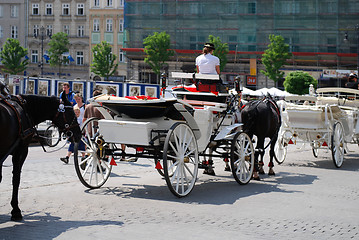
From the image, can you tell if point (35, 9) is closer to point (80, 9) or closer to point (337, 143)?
point (80, 9)

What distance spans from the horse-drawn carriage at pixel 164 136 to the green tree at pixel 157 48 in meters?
48.8

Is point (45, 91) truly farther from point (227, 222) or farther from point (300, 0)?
point (300, 0)

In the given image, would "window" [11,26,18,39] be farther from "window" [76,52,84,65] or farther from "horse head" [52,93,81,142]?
"horse head" [52,93,81,142]

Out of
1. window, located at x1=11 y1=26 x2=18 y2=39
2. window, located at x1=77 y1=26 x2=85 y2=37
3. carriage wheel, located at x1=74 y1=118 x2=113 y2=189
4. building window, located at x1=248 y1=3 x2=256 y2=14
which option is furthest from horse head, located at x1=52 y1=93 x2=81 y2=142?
window, located at x1=11 y1=26 x2=18 y2=39

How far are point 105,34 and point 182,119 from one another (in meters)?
66.4

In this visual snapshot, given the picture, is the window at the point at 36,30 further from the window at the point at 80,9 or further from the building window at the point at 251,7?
the building window at the point at 251,7

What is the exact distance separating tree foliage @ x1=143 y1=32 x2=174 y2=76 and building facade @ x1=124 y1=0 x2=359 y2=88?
3996mm

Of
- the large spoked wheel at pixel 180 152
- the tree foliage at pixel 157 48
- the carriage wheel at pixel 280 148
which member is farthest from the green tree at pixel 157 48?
the large spoked wheel at pixel 180 152

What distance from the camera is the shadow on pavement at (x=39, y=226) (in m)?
6.22

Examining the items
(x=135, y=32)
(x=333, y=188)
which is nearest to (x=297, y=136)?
(x=333, y=188)

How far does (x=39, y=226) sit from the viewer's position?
6688mm

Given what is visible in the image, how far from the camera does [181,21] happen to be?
209 ft

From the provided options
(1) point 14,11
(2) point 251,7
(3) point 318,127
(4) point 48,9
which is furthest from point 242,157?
(1) point 14,11

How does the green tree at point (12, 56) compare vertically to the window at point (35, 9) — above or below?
below
